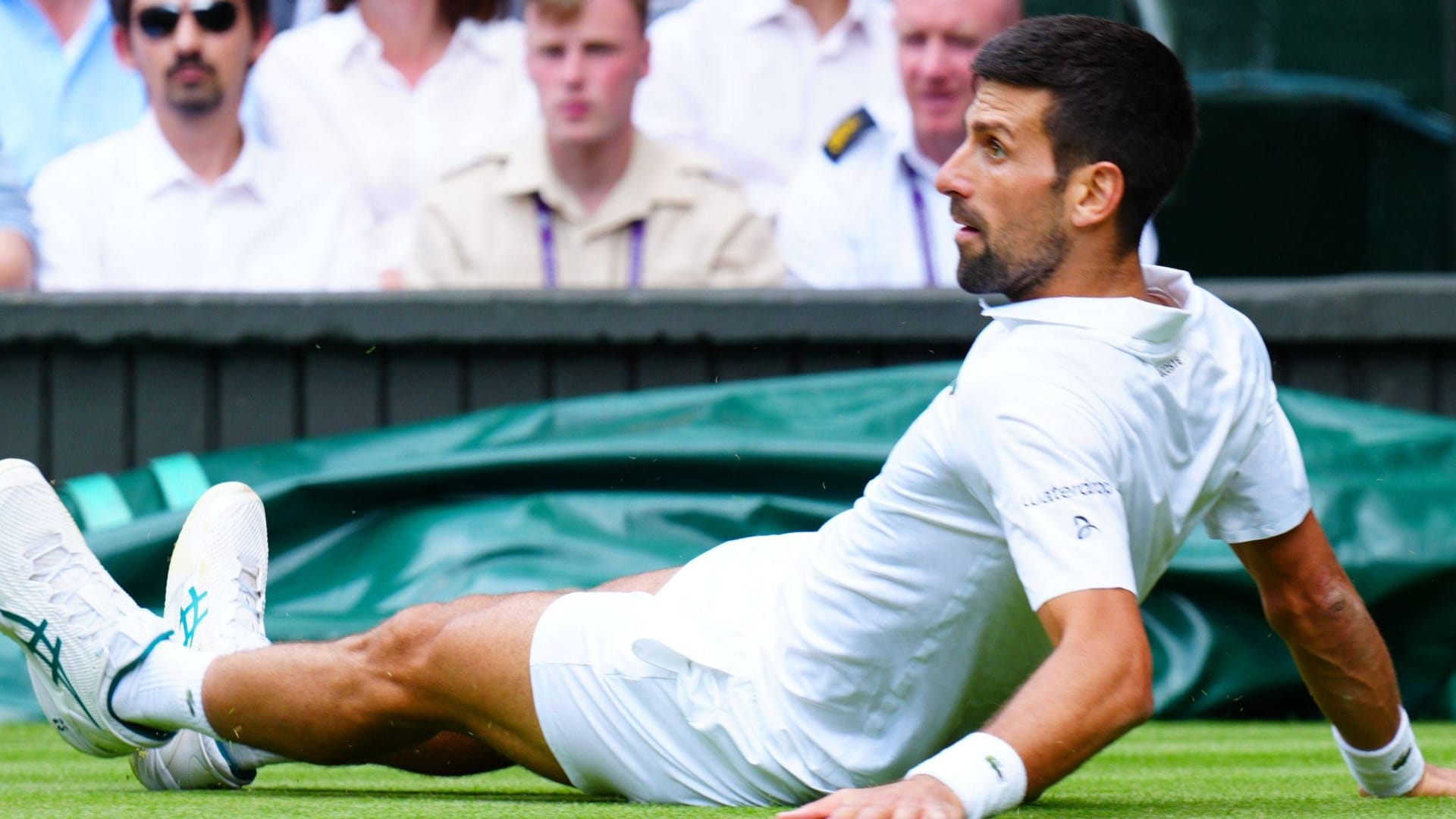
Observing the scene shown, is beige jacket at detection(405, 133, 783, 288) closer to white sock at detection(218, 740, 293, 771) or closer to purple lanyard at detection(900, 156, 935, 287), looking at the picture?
purple lanyard at detection(900, 156, 935, 287)

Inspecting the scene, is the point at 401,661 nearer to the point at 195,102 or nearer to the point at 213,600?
the point at 213,600

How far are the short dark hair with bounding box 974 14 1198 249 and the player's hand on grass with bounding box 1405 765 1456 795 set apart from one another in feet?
3.29

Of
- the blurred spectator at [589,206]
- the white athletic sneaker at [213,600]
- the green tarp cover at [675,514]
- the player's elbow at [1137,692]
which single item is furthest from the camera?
the blurred spectator at [589,206]

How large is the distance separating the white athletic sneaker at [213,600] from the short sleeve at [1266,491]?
1.45m

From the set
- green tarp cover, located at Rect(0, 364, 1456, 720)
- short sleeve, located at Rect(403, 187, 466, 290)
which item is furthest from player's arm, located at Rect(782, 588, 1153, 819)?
short sleeve, located at Rect(403, 187, 466, 290)

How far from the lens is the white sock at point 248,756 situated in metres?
2.90

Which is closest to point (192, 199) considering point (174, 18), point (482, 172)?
point (174, 18)

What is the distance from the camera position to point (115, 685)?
9.52ft

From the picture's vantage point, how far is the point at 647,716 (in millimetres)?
2643

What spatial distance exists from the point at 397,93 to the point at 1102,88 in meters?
4.23

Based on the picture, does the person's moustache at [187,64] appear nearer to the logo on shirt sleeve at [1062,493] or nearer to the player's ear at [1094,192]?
the player's ear at [1094,192]

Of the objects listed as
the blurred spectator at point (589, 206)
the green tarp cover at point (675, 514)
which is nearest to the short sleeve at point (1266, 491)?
the green tarp cover at point (675, 514)

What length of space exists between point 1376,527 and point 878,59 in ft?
7.62

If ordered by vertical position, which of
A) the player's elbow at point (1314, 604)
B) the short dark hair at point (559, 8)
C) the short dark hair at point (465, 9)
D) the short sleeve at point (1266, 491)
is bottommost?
the player's elbow at point (1314, 604)
